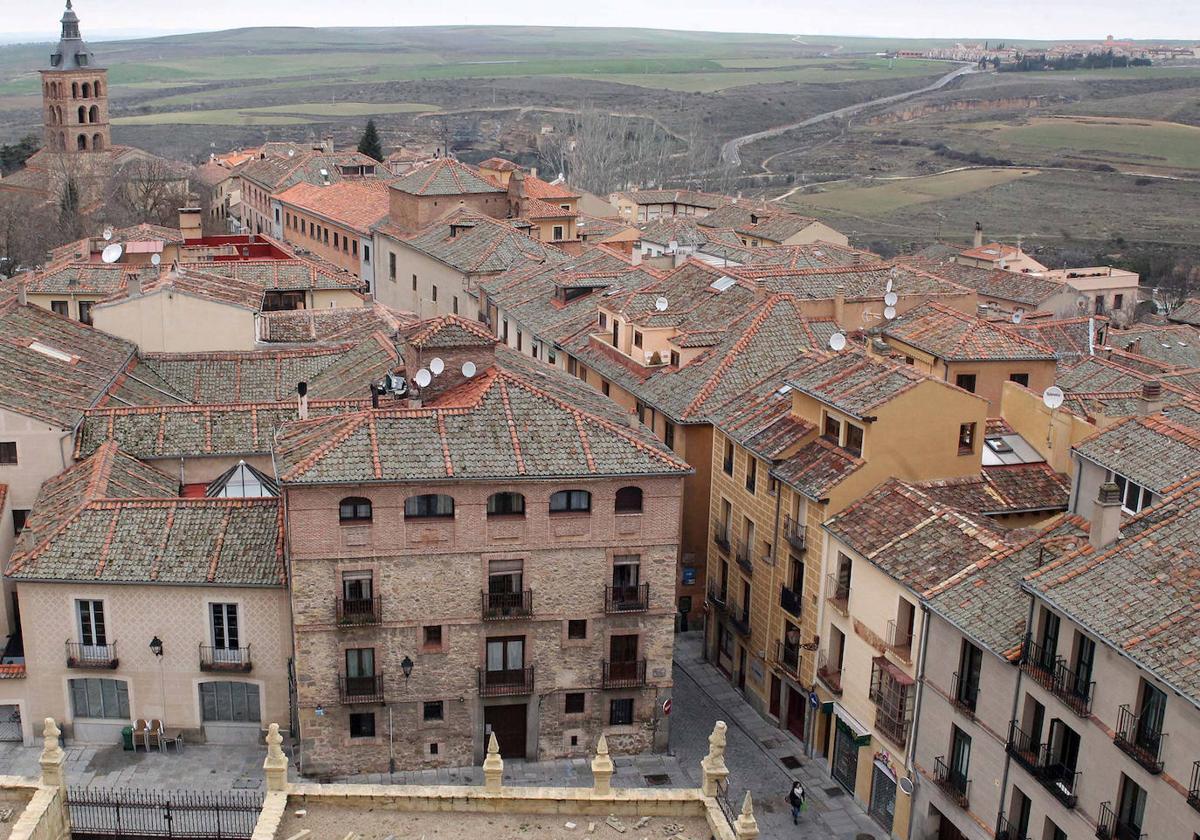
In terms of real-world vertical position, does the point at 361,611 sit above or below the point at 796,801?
above

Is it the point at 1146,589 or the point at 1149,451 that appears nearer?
the point at 1146,589

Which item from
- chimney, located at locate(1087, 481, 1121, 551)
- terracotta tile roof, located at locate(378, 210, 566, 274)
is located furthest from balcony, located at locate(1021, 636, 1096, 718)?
terracotta tile roof, located at locate(378, 210, 566, 274)

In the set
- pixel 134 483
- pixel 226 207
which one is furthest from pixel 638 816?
pixel 226 207

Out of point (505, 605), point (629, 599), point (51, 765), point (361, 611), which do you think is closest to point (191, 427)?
point (361, 611)

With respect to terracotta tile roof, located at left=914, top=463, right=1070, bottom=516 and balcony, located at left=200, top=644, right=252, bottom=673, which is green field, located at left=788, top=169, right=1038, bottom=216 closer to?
terracotta tile roof, located at left=914, top=463, right=1070, bottom=516

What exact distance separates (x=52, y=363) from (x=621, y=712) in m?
23.3

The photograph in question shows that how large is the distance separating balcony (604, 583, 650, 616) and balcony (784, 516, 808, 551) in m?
5.20

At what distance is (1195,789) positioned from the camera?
1033 inches

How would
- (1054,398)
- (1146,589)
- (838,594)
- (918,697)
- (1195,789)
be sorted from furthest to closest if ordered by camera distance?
1. (1054,398)
2. (838,594)
3. (918,697)
4. (1146,589)
5. (1195,789)

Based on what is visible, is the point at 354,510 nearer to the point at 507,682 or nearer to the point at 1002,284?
the point at 507,682

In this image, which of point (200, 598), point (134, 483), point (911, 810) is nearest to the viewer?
point (911, 810)

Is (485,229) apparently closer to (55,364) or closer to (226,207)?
(55,364)

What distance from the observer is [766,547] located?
143 feet

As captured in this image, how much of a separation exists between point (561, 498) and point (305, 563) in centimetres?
703
